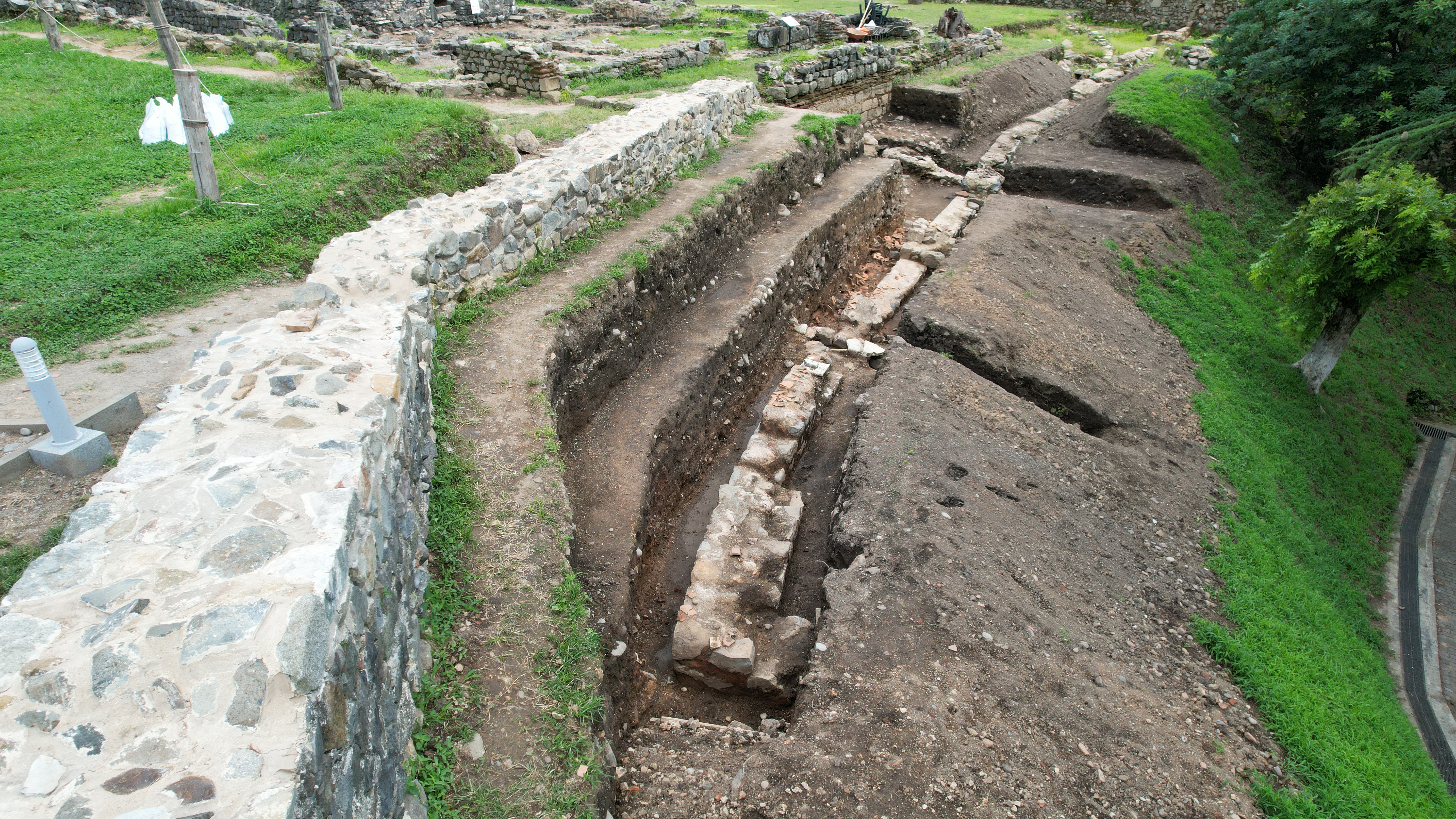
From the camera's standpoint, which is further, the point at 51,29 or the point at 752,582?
the point at 51,29

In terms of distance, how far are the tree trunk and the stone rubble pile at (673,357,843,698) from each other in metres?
7.61

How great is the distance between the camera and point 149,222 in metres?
6.80

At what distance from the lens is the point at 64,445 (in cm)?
405

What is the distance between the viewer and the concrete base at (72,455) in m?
4.04

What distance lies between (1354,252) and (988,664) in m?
7.54

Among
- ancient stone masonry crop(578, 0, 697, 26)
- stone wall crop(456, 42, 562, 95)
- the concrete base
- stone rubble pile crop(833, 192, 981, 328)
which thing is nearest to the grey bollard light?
the concrete base

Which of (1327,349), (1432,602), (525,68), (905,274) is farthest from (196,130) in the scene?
(1432,602)

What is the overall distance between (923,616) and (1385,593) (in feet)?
22.7

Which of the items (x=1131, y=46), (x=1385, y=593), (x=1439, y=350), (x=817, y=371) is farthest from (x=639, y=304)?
(x=1131, y=46)

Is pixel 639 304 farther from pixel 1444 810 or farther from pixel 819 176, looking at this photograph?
pixel 1444 810

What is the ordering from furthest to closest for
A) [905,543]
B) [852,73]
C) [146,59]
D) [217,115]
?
[852,73] < [146,59] < [217,115] < [905,543]

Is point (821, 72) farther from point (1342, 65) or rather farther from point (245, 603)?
point (245, 603)

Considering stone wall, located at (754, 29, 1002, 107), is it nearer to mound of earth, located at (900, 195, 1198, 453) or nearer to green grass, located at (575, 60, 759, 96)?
green grass, located at (575, 60, 759, 96)

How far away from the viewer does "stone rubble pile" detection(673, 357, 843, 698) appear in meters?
5.30
